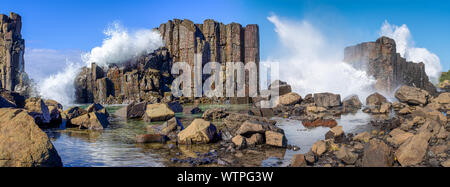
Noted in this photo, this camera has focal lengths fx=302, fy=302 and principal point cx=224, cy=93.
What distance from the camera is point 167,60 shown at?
54344 mm

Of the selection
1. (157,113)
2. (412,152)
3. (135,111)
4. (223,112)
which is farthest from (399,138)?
(135,111)

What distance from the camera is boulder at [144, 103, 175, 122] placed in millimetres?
17625

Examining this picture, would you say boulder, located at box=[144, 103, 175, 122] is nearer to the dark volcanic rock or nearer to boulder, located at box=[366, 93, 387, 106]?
boulder, located at box=[366, 93, 387, 106]

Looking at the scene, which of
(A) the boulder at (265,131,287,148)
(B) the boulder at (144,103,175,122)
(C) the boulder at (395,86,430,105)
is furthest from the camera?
(C) the boulder at (395,86,430,105)

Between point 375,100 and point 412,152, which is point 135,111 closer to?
point 412,152

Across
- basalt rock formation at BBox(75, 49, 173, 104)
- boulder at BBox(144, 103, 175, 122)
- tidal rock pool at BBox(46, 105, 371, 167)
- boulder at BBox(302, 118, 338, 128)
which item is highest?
basalt rock formation at BBox(75, 49, 173, 104)

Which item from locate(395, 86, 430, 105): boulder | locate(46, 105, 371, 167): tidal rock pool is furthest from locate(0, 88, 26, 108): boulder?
locate(395, 86, 430, 105): boulder

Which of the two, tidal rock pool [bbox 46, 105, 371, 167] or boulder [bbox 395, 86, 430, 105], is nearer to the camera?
tidal rock pool [bbox 46, 105, 371, 167]

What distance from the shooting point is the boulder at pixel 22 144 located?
19.6 ft

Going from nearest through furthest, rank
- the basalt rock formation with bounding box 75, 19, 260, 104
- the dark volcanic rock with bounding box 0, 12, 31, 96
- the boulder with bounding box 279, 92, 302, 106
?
the boulder with bounding box 279, 92, 302, 106 < the basalt rock formation with bounding box 75, 19, 260, 104 < the dark volcanic rock with bounding box 0, 12, 31, 96

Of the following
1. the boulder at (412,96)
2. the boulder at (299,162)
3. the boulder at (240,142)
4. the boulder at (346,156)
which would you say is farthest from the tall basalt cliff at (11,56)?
the boulder at (346,156)

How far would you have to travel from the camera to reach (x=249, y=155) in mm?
8531

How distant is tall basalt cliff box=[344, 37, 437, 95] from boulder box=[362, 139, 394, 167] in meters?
56.1

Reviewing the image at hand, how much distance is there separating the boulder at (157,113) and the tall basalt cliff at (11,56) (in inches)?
1736
